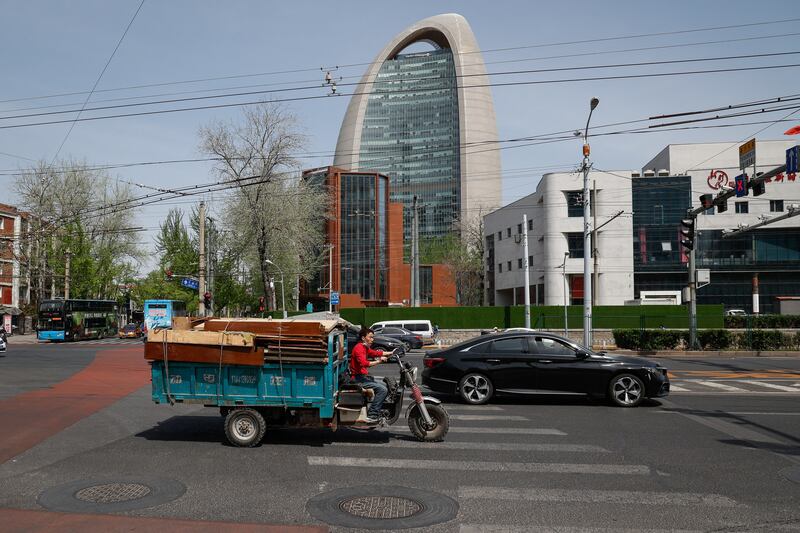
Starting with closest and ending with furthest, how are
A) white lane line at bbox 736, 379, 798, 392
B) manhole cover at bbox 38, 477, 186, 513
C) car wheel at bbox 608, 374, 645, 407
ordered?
manhole cover at bbox 38, 477, 186, 513 < car wheel at bbox 608, 374, 645, 407 < white lane line at bbox 736, 379, 798, 392

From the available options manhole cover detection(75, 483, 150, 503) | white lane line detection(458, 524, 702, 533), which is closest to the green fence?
manhole cover detection(75, 483, 150, 503)

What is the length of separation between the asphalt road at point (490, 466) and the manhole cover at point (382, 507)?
0.39ft

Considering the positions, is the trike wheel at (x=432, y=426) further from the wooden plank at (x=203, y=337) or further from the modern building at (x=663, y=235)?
the modern building at (x=663, y=235)

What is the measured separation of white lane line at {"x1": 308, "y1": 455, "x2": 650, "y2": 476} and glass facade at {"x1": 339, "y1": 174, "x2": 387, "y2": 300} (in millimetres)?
87108

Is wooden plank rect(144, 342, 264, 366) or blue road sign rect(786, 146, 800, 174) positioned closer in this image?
wooden plank rect(144, 342, 264, 366)

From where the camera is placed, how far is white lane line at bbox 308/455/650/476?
26.1ft

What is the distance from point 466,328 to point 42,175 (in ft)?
131

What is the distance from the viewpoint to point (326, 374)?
9148 mm

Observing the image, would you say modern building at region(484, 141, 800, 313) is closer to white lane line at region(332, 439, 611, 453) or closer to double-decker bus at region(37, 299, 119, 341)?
double-decker bus at region(37, 299, 119, 341)

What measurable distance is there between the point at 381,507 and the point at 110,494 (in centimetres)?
288

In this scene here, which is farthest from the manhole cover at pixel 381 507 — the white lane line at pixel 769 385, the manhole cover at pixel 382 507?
the white lane line at pixel 769 385

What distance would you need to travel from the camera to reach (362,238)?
97.2 m

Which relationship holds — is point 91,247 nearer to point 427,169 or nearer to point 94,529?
point 94,529

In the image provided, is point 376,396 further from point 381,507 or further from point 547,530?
point 547,530
